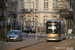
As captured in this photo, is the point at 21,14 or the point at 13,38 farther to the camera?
the point at 21,14

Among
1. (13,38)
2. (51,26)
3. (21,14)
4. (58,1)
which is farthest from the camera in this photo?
(21,14)

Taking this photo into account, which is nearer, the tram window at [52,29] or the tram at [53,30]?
the tram at [53,30]

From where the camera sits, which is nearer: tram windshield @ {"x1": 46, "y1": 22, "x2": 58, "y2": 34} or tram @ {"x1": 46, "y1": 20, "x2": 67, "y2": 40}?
tram @ {"x1": 46, "y1": 20, "x2": 67, "y2": 40}

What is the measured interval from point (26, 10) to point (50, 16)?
297 inches

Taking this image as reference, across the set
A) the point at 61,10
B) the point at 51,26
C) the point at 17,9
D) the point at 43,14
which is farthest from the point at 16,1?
the point at 51,26

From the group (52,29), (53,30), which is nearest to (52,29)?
(52,29)

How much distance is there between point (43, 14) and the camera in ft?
238

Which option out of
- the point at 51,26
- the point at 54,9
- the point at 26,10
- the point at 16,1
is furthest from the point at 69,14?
the point at 51,26

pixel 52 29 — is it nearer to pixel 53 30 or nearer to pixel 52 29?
pixel 52 29

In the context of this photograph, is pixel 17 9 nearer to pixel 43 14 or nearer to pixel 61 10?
pixel 43 14

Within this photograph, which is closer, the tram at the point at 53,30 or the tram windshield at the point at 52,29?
the tram at the point at 53,30

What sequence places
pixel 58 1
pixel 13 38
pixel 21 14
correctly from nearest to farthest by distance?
pixel 13 38
pixel 58 1
pixel 21 14

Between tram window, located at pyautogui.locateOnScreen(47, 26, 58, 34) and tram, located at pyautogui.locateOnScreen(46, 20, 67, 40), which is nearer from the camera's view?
tram, located at pyautogui.locateOnScreen(46, 20, 67, 40)

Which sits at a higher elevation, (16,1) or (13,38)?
(16,1)
